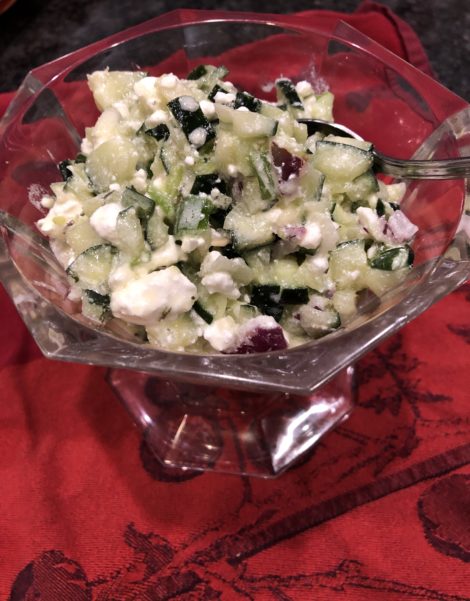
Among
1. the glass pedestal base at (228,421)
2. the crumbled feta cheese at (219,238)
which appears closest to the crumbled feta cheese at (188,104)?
the crumbled feta cheese at (219,238)

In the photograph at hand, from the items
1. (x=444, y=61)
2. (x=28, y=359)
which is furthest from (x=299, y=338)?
(x=444, y=61)

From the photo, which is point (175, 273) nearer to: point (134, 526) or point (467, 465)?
point (134, 526)

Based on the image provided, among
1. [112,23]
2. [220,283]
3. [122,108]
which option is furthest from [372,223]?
[112,23]

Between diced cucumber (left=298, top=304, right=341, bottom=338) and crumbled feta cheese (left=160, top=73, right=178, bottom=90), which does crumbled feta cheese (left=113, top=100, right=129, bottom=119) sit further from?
diced cucumber (left=298, top=304, right=341, bottom=338)

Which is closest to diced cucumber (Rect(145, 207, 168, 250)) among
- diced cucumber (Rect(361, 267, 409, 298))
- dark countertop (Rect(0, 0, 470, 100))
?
→ diced cucumber (Rect(361, 267, 409, 298))

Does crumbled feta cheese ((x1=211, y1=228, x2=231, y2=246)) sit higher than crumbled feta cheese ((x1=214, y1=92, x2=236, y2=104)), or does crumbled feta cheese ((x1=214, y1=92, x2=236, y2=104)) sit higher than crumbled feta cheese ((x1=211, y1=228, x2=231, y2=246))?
crumbled feta cheese ((x1=214, y1=92, x2=236, y2=104))

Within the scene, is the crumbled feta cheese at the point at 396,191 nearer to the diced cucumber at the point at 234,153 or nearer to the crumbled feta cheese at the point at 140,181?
the diced cucumber at the point at 234,153
